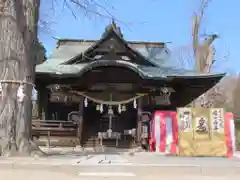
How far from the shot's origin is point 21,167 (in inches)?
277

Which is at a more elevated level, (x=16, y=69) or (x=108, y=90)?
(x=108, y=90)

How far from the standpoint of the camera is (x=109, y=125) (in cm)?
1549

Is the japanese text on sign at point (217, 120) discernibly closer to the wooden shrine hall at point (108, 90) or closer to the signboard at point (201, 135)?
the signboard at point (201, 135)

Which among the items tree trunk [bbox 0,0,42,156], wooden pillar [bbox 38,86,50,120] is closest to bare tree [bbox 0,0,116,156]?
tree trunk [bbox 0,0,42,156]

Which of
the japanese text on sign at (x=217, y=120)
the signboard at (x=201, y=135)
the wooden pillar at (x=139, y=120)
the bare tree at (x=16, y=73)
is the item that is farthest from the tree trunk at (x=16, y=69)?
the wooden pillar at (x=139, y=120)

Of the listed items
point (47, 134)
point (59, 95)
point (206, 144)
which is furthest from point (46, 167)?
point (59, 95)

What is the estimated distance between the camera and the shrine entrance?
15062 mm

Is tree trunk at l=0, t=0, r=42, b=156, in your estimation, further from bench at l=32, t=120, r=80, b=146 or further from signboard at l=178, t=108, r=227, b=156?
bench at l=32, t=120, r=80, b=146

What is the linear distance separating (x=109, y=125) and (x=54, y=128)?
263 cm

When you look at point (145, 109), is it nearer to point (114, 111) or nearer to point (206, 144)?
point (114, 111)

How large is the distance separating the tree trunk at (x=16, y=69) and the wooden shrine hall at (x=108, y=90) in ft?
15.9

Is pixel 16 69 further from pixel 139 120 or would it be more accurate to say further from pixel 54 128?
pixel 139 120

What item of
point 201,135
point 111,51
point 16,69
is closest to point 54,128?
point 111,51

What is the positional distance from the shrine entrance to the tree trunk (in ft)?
20.4
